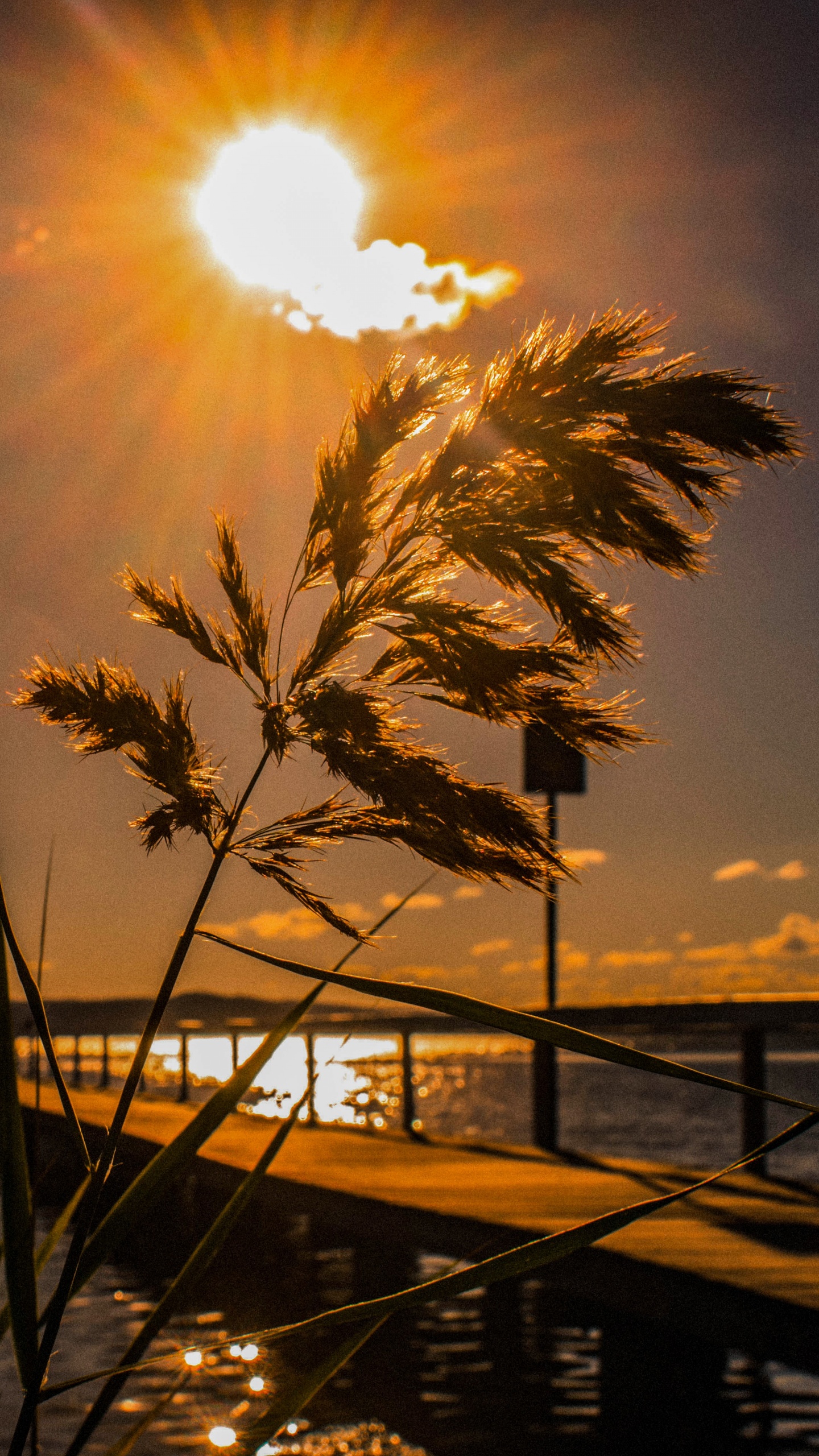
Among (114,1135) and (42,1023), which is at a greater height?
(42,1023)

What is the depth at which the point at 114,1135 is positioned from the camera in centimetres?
121

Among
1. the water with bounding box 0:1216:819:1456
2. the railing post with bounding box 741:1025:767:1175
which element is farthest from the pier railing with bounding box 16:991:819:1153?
the water with bounding box 0:1216:819:1456

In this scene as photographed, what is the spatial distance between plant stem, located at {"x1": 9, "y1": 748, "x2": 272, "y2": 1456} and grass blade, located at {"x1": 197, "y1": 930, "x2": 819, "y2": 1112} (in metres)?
0.20

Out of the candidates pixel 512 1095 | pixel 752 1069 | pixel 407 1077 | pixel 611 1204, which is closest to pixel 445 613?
pixel 611 1204

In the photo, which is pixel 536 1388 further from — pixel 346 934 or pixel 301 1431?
pixel 346 934

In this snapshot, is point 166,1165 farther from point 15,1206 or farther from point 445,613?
point 445,613

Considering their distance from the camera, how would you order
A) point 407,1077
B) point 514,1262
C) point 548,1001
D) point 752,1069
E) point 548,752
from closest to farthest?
point 514,1262 < point 548,752 < point 752,1069 < point 548,1001 < point 407,1077

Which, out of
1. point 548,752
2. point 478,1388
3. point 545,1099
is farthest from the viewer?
point 545,1099

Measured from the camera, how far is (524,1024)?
1088mm

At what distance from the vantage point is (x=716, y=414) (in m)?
1.29

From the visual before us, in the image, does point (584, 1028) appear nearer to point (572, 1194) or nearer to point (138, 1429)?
point (572, 1194)

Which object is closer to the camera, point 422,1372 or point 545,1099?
point 422,1372

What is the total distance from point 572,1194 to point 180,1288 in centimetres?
475

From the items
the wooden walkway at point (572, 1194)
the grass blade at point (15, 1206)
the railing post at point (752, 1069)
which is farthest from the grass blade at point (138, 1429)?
the railing post at point (752, 1069)
